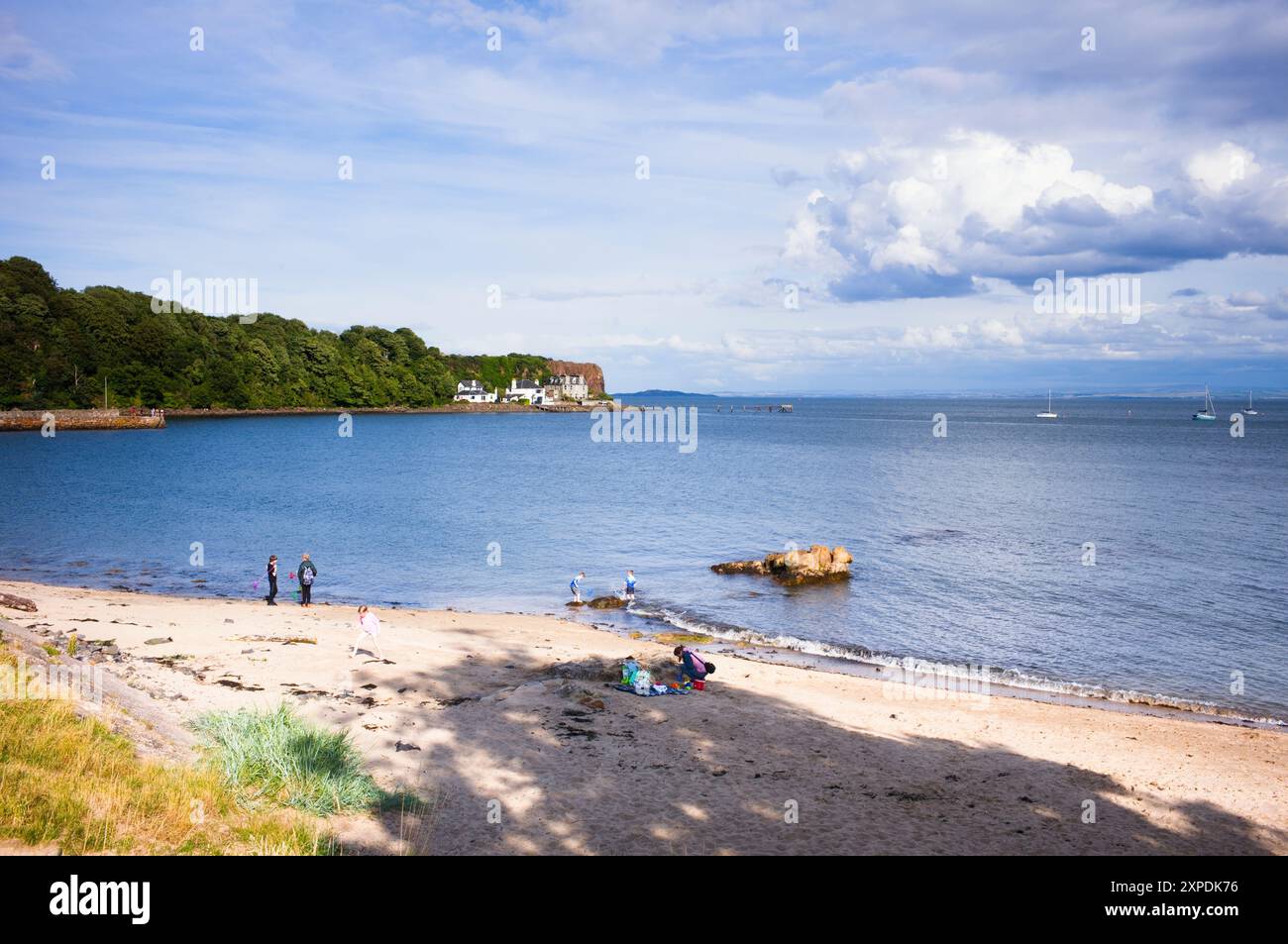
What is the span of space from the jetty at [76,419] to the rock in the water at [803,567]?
124 metres

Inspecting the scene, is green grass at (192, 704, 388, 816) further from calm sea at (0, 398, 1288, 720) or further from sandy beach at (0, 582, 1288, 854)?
calm sea at (0, 398, 1288, 720)

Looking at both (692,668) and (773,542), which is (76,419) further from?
(692,668)

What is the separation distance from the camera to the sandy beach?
12875 mm

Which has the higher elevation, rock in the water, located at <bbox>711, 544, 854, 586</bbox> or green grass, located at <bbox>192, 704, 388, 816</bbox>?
green grass, located at <bbox>192, 704, 388, 816</bbox>

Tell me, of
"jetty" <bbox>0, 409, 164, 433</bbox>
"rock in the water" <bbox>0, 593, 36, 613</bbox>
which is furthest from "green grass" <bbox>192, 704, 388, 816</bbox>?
"jetty" <bbox>0, 409, 164, 433</bbox>

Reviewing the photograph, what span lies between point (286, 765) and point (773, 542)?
38.6 m

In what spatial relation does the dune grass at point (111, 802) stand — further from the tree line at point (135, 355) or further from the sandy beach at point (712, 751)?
the tree line at point (135, 355)

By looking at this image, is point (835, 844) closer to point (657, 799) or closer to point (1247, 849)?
point (657, 799)

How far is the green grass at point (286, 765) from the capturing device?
1149 centimetres

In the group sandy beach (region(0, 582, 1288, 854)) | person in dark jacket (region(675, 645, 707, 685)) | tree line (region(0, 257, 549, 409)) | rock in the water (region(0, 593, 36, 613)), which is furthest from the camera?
tree line (region(0, 257, 549, 409))

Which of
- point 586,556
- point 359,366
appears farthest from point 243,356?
point 586,556

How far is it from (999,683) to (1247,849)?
38.3ft

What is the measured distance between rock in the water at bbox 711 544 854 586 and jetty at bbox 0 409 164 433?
12448 cm

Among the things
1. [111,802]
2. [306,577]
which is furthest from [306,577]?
[111,802]
